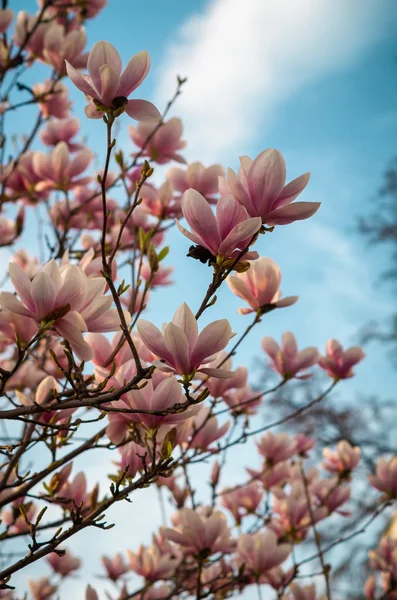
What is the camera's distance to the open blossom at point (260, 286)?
1072 millimetres

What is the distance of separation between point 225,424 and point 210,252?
85cm

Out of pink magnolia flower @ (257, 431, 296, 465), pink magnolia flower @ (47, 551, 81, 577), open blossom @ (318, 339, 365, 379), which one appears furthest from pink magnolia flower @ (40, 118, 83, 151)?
pink magnolia flower @ (47, 551, 81, 577)

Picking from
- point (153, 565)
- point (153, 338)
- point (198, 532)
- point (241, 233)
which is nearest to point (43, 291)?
point (153, 338)

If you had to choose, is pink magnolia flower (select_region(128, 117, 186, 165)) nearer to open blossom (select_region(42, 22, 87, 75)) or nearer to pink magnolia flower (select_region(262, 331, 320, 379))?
open blossom (select_region(42, 22, 87, 75))

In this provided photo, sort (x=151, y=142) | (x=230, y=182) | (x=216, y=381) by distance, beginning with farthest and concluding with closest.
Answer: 1. (x=151, y=142)
2. (x=216, y=381)
3. (x=230, y=182)

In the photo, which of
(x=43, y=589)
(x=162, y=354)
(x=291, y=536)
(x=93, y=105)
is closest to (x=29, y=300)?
(x=162, y=354)

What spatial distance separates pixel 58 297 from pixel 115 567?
5.26 feet

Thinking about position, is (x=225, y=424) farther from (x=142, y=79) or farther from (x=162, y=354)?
(x=142, y=79)

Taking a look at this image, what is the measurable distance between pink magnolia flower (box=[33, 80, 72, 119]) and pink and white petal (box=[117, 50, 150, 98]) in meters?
1.32

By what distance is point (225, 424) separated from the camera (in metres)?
1.50

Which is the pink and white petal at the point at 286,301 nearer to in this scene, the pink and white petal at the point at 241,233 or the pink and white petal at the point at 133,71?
the pink and white petal at the point at 241,233

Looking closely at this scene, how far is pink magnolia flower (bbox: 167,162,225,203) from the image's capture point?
1448 mm

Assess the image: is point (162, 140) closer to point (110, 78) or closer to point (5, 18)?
point (5, 18)

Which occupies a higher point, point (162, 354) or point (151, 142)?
point (151, 142)
